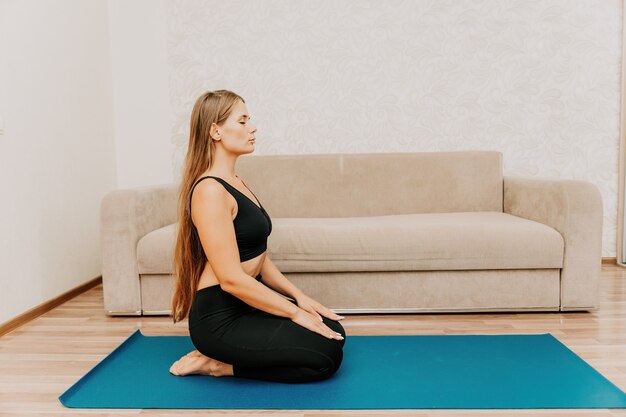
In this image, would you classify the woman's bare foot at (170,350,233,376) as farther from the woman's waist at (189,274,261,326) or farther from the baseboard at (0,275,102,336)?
the baseboard at (0,275,102,336)

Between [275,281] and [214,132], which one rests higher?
[214,132]

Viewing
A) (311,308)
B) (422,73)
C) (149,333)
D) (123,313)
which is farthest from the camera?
(422,73)

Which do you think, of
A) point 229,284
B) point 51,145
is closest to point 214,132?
point 229,284

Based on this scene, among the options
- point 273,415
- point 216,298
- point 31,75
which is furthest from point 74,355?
point 31,75

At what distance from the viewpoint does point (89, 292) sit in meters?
3.22

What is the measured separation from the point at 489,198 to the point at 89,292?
8.16 ft

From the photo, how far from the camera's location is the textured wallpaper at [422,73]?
3.50 metres

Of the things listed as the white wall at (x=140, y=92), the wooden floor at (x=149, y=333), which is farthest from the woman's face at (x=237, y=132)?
the white wall at (x=140, y=92)

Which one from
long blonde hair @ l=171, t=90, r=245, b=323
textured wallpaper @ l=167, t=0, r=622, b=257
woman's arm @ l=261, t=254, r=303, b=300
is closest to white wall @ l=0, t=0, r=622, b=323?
textured wallpaper @ l=167, t=0, r=622, b=257

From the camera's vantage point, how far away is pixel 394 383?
1731 millimetres

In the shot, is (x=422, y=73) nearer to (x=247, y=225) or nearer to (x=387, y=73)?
(x=387, y=73)

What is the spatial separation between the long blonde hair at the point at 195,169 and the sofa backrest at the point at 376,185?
1398 millimetres

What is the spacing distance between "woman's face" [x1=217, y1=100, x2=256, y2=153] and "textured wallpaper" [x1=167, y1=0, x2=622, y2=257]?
72.5 inches

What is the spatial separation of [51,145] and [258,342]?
1916mm
